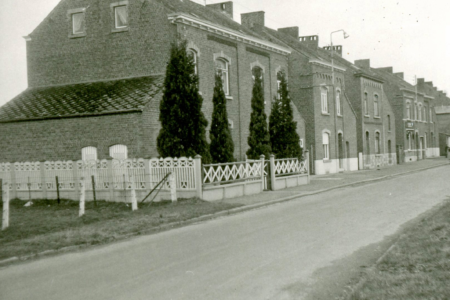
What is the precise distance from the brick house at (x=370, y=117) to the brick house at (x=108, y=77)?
60.4ft

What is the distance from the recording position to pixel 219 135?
21078 mm

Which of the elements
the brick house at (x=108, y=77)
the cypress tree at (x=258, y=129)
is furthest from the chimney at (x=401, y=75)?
the cypress tree at (x=258, y=129)

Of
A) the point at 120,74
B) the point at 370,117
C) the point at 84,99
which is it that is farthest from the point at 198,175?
the point at 370,117

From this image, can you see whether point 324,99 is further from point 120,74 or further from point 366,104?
point 120,74

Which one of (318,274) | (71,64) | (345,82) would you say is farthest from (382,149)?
(318,274)

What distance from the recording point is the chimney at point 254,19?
37562 mm

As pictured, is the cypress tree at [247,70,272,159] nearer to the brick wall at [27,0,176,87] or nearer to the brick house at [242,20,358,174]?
the brick wall at [27,0,176,87]

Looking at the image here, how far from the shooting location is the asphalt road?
670cm

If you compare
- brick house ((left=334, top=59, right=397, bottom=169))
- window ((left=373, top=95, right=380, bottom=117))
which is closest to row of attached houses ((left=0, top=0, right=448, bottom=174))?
brick house ((left=334, top=59, right=397, bottom=169))

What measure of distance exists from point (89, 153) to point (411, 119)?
1819 inches

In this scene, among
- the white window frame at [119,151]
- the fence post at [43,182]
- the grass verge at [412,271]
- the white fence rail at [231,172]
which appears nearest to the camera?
the grass verge at [412,271]

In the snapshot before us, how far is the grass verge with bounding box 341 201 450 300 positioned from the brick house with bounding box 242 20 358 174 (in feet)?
87.0

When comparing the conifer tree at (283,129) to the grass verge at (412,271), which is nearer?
the grass verge at (412,271)

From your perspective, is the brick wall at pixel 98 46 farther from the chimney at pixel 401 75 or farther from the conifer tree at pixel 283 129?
the chimney at pixel 401 75
